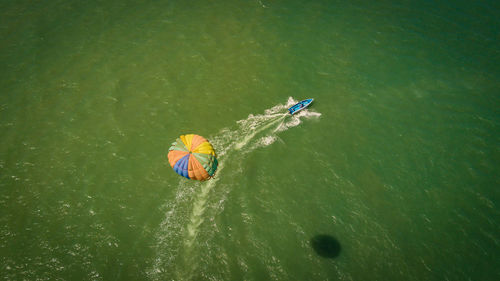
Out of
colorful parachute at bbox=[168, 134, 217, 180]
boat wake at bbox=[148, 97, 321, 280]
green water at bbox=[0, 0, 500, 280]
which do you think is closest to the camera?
boat wake at bbox=[148, 97, 321, 280]

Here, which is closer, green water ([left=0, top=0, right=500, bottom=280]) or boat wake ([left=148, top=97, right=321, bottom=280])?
boat wake ([left=148, top=97, right=321, bottom=280])

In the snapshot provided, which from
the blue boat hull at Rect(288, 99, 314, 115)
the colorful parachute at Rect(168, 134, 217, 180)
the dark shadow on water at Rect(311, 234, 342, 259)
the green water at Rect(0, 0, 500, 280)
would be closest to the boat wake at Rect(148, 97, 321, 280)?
the green water at Rect(0, 0, 500, 280)

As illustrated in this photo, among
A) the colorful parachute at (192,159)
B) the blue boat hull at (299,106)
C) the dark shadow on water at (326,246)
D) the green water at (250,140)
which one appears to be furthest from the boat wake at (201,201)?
the dark shadow on water at (326,246)

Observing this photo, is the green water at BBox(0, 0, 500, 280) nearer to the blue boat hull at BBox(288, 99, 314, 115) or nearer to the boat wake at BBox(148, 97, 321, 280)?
the boat wake at BBox(148, 97, 321, 280)

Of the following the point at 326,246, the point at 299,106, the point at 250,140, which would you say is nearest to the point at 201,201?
the point at 250,140

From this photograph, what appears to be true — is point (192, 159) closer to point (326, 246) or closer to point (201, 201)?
point (201, 201)

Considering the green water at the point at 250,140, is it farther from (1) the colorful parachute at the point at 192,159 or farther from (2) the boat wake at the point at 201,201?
(1) the colorful parachute at the point at 192,159

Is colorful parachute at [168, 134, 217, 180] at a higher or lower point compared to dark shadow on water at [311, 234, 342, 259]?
higher

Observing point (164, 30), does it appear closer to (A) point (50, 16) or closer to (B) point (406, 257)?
(A) point (50, 16)
